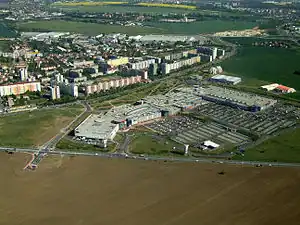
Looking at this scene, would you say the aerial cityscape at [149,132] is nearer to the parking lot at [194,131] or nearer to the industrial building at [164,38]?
the parking lot at [194,131]

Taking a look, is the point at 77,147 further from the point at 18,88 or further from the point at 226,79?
the point at 226,79

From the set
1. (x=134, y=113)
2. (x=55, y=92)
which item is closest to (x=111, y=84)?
(x=55, y=92)

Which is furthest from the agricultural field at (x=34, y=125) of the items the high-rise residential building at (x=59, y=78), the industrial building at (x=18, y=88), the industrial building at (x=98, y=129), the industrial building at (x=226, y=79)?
the industrial building at (x=226, y=79)

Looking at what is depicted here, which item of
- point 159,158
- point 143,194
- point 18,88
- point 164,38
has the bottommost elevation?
point 143,194

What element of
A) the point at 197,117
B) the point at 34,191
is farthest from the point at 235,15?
the point at 34,191

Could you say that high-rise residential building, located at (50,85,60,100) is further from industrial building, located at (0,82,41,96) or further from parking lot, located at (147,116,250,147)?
parking lot, located at (147,116,250,147)

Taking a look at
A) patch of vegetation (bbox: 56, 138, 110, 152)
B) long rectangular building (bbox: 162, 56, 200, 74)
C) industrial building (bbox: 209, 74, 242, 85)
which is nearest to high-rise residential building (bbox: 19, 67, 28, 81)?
long rectangular building (bbox: 162, 56, 200, 74)
